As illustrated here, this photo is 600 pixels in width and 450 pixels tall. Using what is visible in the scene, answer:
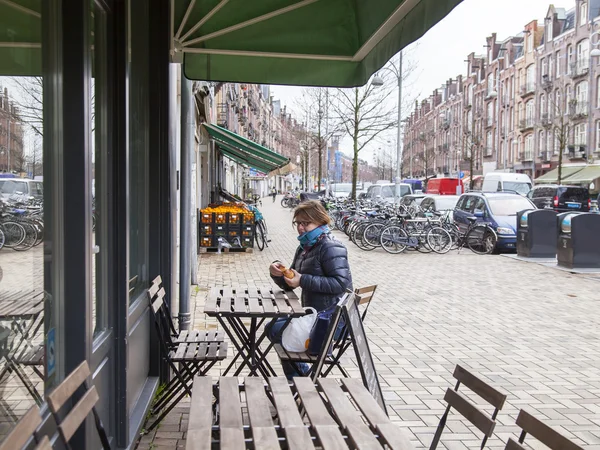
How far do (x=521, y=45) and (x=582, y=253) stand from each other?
5317cm

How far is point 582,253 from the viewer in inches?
521

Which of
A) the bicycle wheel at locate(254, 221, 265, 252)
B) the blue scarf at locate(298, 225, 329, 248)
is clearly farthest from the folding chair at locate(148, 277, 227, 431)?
the bicycle wheel at locate(254, 221, 265, 252)

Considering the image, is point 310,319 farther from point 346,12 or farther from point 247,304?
point 346,12

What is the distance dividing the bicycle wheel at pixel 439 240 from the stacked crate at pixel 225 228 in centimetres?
460

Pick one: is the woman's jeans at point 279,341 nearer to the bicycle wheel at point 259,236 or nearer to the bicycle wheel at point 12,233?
the bicycle wheel at point 12,233

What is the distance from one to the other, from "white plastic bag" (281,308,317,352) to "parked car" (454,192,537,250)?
13008 mm

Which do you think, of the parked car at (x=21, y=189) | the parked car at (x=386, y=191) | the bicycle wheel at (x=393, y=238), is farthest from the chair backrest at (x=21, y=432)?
the parked car at (x=386, y=191)

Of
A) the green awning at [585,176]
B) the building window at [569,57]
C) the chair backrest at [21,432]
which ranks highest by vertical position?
the building window at [569,57]

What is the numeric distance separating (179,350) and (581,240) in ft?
35.3

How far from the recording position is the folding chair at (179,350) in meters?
4.46

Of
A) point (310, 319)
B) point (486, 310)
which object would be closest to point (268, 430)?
point (310, 319)

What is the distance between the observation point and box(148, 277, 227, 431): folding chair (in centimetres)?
446

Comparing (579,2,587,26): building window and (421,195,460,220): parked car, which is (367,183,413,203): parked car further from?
(579,2,587,26): building window

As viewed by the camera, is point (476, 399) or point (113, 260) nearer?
point (113, 260)
